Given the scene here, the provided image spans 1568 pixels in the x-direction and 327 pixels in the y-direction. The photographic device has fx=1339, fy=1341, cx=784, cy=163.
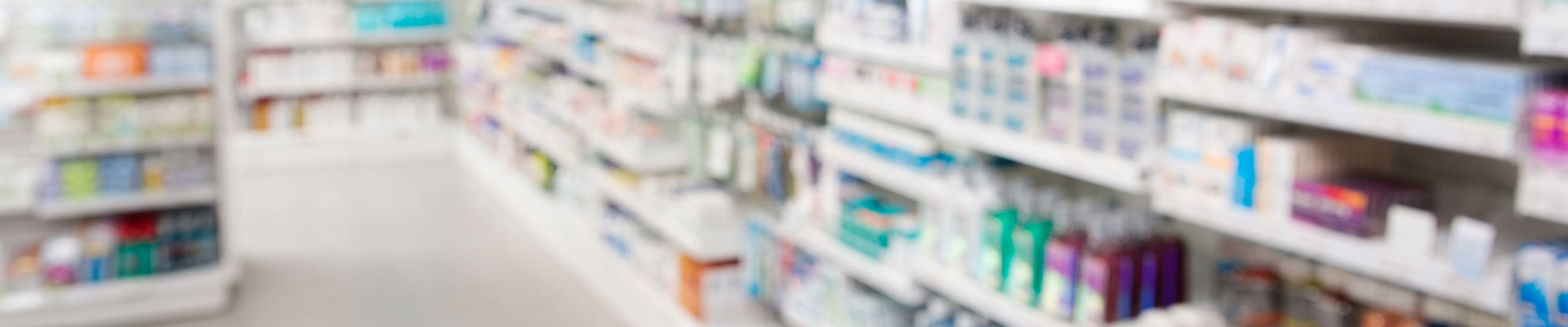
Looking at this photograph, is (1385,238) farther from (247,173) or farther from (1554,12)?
(247,173)

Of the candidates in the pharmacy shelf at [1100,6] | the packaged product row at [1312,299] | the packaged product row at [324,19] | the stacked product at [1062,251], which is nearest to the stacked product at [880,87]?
the stacked product at [1062,251]

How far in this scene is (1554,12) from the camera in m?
2.06

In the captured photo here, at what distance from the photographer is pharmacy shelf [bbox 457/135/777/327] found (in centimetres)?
566

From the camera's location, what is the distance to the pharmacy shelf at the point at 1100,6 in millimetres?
2871

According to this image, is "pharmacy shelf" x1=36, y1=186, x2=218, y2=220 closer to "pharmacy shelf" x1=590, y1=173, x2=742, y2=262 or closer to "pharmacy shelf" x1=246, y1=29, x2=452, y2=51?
"pharmacy shelf" x1=590, y1=173, x2=742, y2=262

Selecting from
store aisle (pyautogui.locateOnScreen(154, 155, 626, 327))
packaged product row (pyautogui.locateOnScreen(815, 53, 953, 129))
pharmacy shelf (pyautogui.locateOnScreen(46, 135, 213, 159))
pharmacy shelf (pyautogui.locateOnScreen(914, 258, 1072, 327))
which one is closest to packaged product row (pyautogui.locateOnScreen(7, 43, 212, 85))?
pharmacy shelf (pyautogui.locateOnScreen(46, 135, 213, 159))

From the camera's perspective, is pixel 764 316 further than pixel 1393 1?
Yes

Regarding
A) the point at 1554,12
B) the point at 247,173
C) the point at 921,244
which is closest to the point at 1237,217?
the point at 1554,12

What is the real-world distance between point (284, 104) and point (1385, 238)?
9.24m

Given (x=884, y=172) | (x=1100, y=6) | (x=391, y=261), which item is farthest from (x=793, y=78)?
(x=391, y=261)

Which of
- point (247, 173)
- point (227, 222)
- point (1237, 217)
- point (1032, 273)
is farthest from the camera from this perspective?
point (247, 173)

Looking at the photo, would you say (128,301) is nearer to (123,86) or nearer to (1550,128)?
(123,86)

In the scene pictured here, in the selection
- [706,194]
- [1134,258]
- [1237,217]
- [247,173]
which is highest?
[1237,217]

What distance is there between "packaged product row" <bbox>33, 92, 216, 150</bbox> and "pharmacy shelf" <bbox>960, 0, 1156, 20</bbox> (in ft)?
12.6
